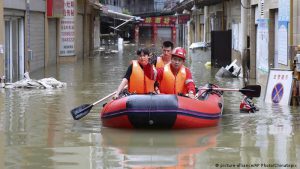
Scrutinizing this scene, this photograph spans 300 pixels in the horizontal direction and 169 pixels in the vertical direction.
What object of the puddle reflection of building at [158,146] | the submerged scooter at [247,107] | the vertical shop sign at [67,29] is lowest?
the puddle reflection of building at [158,146]

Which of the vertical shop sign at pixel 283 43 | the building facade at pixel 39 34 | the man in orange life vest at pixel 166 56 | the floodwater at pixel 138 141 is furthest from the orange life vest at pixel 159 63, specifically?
the building facade at pixel 39 34

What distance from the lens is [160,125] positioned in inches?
434

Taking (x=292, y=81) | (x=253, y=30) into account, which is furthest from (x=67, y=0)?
(x=292, y=81)

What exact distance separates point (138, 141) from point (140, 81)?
6.03ft

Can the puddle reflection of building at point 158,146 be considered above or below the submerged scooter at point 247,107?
below

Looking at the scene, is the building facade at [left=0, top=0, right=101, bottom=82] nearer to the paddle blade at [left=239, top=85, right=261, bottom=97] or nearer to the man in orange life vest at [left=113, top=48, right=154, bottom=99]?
the man in orange life vest at [left=113, top=48, right=154, bottom=99]

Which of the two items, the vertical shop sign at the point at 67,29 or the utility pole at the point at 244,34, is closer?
the utility pole at the point at 244,34

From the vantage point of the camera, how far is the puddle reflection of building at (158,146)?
8547 millimetres

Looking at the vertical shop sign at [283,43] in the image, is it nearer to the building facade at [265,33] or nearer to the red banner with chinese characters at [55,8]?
the building facade at [265,33]

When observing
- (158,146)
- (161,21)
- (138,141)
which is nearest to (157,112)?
(138,141)

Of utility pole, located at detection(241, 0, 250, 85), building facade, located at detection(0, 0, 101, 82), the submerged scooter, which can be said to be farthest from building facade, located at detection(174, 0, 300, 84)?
building facade, located at detection(0, 0, 101, 82)

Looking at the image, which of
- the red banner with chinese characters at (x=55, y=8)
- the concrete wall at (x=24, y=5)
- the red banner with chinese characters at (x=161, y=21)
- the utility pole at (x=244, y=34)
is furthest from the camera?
the red banner with chinese characters at (x=161, y=21)

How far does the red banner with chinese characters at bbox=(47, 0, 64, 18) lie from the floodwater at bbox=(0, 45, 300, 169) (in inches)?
550

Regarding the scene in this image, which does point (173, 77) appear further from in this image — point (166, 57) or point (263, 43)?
point (263, 43)
